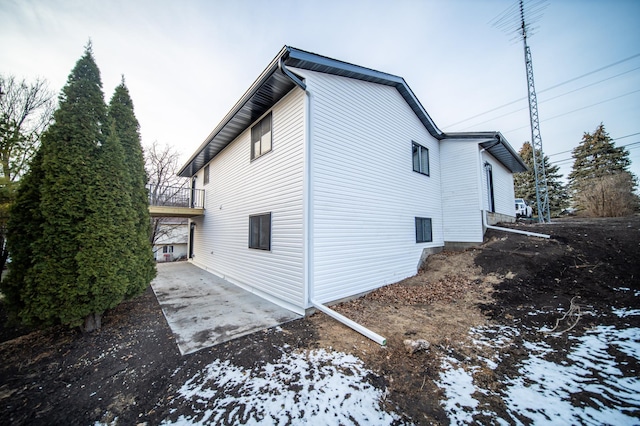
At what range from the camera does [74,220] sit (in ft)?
11.7

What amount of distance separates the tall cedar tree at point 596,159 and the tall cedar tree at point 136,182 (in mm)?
32499

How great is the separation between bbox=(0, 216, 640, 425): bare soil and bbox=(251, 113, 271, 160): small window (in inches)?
192

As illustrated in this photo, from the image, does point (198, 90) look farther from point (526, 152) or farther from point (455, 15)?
point (526, 152)

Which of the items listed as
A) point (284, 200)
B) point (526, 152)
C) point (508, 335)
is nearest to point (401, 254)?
point (508, 335)

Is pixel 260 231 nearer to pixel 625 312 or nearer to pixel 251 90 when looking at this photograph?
pixel 251 90

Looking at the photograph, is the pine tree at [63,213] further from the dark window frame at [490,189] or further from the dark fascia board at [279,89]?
the dark window frame at [490,189]

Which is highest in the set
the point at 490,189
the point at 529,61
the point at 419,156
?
the point at 529,61

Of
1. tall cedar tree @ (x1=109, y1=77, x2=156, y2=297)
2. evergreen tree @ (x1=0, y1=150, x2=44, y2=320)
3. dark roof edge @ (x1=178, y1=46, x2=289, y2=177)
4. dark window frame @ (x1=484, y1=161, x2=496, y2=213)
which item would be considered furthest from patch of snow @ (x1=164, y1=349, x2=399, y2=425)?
dark window frame @ (x1=484, y1=161, x2=496, y2=213)

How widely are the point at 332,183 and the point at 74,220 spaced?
476cm

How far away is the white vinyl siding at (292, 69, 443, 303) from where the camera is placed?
5.16 m

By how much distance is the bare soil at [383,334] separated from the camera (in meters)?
2.38

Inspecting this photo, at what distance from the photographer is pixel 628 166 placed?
20.8 metres

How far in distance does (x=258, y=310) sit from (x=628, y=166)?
1380 inches

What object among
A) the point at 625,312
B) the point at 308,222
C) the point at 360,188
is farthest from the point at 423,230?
the point at 308,222
